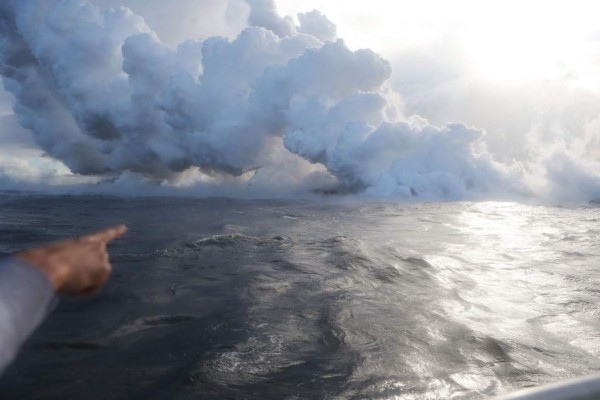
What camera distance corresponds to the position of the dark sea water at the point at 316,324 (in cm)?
358

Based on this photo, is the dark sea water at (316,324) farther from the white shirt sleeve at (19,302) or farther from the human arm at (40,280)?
the white shirt sleeve at (19,302)

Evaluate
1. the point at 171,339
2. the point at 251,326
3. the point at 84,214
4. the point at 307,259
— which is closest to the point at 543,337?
the point at 251,326

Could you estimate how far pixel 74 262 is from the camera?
1321 mm

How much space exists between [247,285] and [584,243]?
862cm

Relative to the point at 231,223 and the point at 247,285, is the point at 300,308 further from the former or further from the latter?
the point at 231,223

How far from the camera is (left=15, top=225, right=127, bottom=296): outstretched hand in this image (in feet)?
4.09

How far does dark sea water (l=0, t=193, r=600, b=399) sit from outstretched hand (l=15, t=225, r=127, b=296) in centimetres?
229

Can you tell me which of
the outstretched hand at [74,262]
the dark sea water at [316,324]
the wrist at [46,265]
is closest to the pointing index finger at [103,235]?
the outstretched hand at [74,262]

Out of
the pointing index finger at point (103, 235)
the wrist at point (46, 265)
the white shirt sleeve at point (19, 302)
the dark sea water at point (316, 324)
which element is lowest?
the dark sea water at point (316, 324)

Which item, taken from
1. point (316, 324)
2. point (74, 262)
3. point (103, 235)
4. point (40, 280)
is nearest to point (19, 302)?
point (40, 280)

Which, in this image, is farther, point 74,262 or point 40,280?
point 74,262

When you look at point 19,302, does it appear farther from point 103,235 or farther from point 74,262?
point 103,235

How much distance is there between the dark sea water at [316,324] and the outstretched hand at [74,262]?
2291 mm

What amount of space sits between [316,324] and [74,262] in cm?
388
